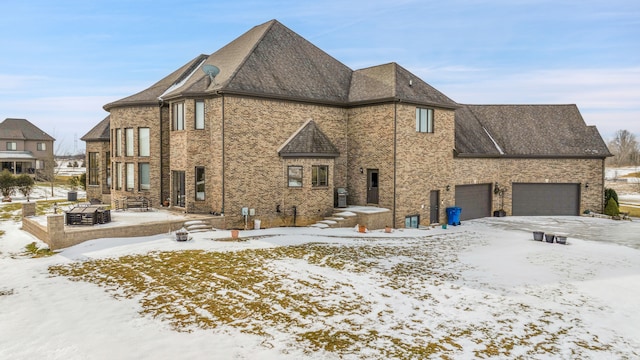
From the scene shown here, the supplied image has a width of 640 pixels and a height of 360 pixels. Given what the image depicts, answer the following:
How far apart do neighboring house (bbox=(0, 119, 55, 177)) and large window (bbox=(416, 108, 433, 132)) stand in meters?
57.9

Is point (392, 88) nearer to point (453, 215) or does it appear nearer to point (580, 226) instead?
point (453, 215)

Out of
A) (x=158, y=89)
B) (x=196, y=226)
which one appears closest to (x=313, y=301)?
(x=196, y=226)

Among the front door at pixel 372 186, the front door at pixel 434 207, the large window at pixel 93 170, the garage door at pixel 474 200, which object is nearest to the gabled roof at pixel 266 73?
the front door at pixel 372 186

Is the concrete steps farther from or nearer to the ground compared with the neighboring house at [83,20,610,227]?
nearer to the ground

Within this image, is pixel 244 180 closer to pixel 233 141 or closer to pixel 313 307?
pixel 233 141

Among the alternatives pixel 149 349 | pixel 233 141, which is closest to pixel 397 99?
pixel 233 141

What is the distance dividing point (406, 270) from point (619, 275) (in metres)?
7.45

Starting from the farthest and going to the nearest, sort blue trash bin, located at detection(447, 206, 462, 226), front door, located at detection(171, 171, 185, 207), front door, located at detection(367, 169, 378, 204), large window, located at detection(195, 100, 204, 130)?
blue trash bin, located at detection(447, 206, 462, 226) < front door, located at detection(367, 169, 378, 204) < front door, located at detection(171, 171, 185, 207) < large window, located at detection(195, 100, 204, 130)

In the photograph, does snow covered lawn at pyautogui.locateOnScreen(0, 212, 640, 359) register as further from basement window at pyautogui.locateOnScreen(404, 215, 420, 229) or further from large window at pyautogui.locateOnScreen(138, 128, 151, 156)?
large window at pyautogui.locateOnScreen(138, 128, 151, 156)

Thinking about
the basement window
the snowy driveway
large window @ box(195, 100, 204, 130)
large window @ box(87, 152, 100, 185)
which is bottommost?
the snowy driveway

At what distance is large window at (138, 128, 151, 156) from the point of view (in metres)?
25.5

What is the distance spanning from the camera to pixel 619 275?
14.2m

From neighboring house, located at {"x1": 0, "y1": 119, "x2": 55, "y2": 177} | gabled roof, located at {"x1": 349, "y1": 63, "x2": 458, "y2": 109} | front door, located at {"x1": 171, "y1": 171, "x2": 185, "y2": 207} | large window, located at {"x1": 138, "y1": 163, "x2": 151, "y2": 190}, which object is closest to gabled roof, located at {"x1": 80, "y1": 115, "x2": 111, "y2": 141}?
large window, located at {"x1": 138, "y1": 163, "x2": 151, "y2": 190}

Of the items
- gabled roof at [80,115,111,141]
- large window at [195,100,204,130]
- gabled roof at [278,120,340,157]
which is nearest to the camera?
large window at [195,100,204,130]
